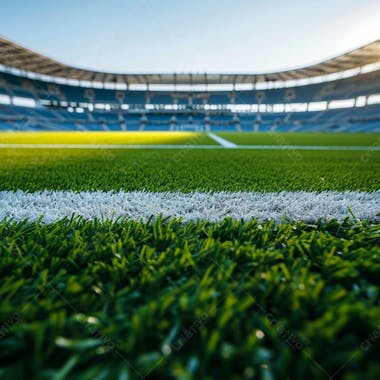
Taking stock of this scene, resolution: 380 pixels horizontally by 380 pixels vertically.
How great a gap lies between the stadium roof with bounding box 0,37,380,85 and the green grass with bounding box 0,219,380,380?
29101mm

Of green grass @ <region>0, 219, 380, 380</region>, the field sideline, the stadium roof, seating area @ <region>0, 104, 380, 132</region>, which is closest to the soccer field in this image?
green grass @ <region>0, 219, 380, 380</region>

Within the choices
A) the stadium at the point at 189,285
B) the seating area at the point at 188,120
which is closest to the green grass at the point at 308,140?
the stadium at the point at 189,285

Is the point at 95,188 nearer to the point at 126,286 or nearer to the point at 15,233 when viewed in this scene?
Answer: the point at 15,233

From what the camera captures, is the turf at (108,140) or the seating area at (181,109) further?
the seating area at (181,109)

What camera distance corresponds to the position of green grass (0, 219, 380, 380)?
37cm

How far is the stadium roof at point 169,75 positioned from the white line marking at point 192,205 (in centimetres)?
2832

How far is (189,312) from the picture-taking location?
1.46 ft

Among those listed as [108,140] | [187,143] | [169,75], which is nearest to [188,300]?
[187,143]

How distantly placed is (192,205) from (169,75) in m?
36.2

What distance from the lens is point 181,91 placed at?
38.7 m

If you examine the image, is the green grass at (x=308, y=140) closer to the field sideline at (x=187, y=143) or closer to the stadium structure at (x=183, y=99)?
the field sideline at (x=187, y=143)

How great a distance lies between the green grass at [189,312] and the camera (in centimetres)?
37

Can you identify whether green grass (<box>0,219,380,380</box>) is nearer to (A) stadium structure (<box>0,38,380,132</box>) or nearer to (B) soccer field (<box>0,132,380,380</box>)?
(B) soccer field (<box>0,132,380,380</box>)

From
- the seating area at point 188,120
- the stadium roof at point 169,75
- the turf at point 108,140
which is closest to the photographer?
the turf at point 108,140
